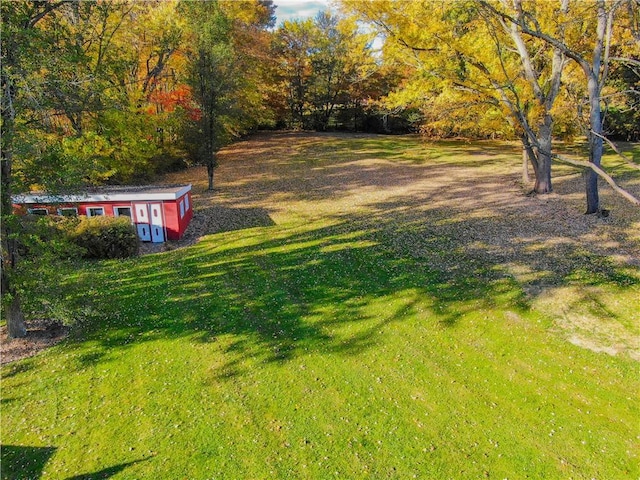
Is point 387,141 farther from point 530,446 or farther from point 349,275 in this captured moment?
point 530,446

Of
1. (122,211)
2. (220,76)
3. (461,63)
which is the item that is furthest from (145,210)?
(461,63)

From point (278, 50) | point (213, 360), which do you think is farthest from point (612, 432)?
point (278, 50)

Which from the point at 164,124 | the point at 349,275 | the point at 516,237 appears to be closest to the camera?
the point at 349,275

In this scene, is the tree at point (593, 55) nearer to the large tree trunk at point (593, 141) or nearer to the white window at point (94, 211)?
the large tree trunk at point (593, 141)

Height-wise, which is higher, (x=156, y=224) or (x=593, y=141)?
(x=593, y=141)

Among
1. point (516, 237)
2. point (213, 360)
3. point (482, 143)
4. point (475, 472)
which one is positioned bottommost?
point (475, 472)

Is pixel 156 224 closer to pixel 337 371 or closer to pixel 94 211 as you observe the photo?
pixel 94 211
